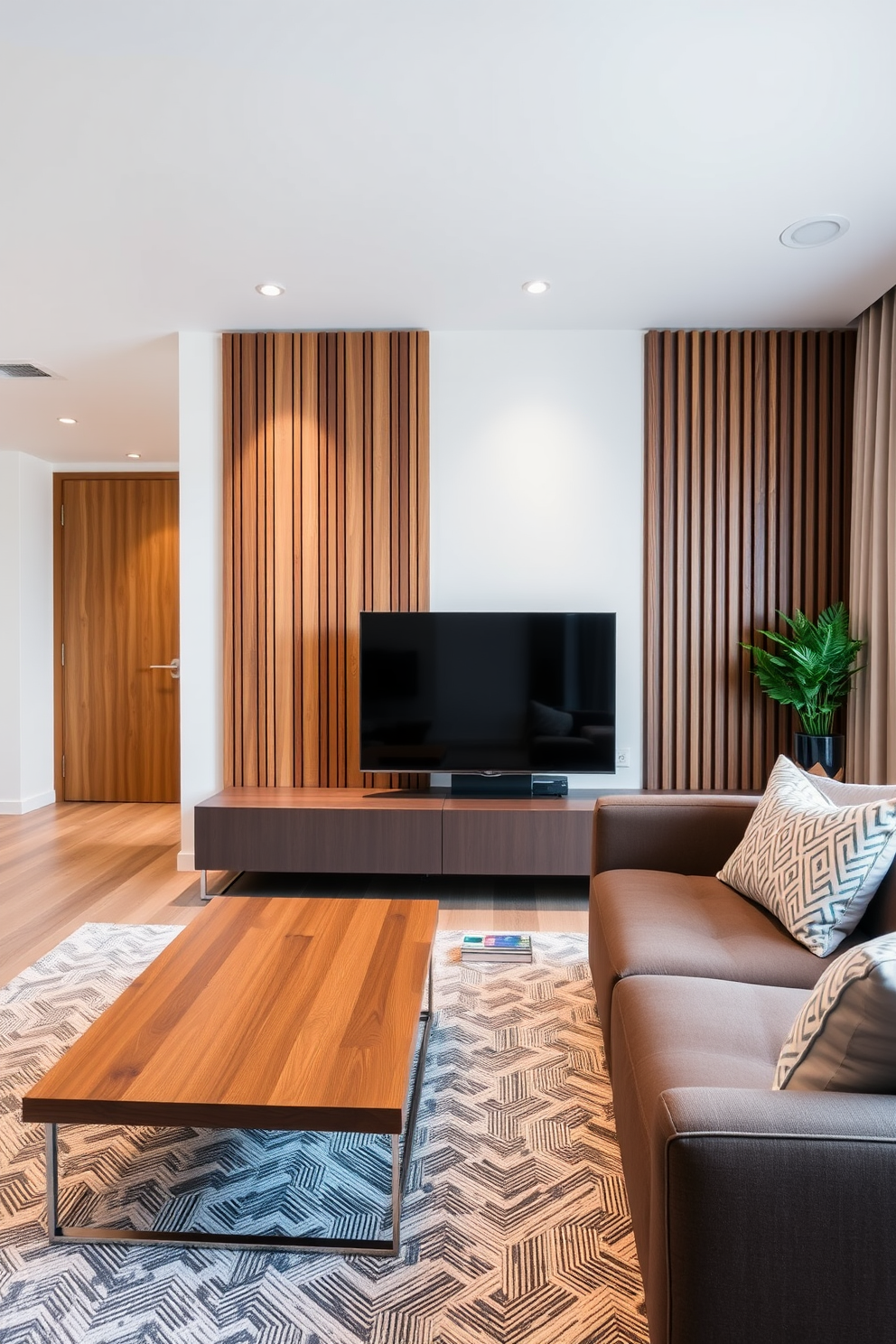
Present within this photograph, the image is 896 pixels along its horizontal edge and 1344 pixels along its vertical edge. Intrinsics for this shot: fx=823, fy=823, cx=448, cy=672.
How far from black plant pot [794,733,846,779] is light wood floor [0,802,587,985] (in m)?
1.12

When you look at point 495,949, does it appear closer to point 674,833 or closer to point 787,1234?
point 674,833

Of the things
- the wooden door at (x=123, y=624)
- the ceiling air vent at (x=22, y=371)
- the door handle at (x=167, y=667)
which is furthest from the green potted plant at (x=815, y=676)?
the wooden door at (x=123, y=624)

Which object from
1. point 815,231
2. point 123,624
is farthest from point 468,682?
point 123,624

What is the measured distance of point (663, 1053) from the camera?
4.38ft

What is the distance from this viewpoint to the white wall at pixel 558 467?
151 inches

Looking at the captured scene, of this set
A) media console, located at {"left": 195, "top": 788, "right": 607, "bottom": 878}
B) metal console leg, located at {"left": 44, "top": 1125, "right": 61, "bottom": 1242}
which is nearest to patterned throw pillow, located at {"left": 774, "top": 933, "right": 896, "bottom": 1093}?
metal console leg, located at {"left": 44, "top": 1125, "right": 61, "bottom": 1242}

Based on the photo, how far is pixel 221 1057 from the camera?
58.5 inches

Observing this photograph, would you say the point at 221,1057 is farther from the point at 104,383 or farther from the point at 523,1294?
the point at 104,383

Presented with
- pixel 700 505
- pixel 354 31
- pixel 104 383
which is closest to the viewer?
pixel 354 31

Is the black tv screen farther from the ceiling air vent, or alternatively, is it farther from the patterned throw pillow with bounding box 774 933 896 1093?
the patterned throw pillow with bounding box 774 933 896 1093

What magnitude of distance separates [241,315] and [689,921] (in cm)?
312

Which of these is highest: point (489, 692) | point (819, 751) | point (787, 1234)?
point (489, 692)

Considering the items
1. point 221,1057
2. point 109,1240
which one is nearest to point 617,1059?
point 221,1057

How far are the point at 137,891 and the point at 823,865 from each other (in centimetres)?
298
